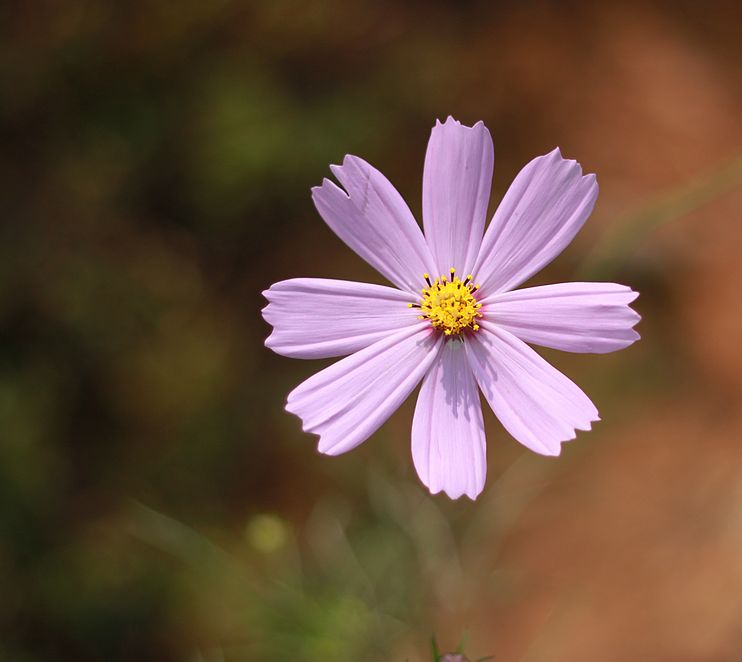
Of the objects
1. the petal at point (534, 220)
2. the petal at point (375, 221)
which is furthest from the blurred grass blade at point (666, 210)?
the petal at point (375, 221)

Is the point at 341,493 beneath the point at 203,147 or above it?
beneath

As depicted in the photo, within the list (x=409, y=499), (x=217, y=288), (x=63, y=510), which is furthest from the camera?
(x=217, y=288)

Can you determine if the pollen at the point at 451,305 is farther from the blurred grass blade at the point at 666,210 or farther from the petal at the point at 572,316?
the blurred grass blade at the point at 666,210

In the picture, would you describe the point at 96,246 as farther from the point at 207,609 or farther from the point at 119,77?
the point at 207,609

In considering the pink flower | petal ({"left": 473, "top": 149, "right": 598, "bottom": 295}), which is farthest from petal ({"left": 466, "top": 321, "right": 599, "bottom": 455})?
petal ({"left": 473, "top": 149, "right": 598, "bottom": 295})

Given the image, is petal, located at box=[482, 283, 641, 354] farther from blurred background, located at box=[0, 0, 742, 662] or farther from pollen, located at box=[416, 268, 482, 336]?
blurred background, located at box=[0, 0, 742, 662]

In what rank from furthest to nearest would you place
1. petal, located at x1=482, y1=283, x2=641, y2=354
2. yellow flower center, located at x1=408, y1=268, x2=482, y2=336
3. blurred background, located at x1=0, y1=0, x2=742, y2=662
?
blurred background, located at x1=0, y1=0, x2=742, y2=662 → yellow flower center, located at x1=408, y1=268, x2=482, y2=336 → petal, located at x1=482, y1=283, x2=641, y2=354

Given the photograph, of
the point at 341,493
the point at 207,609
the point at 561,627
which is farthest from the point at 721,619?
the point at 207,609

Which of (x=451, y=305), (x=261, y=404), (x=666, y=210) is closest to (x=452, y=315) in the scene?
(x=451, y=305)
